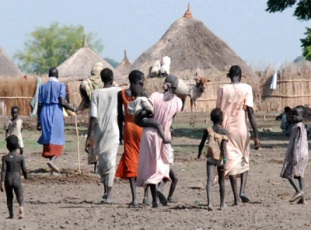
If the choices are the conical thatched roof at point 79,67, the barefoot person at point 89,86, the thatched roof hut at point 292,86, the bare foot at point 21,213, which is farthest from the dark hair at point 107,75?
the conical thatched roof at point 79,67

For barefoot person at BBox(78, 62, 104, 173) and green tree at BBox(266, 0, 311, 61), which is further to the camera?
green tree at BBox(266, 0, 311, 61)

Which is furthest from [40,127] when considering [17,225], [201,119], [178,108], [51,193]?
[201,119]

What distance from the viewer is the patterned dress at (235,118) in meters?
12.0

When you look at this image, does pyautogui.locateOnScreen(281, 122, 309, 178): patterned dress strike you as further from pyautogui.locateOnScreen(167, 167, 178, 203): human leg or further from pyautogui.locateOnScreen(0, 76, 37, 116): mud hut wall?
pyautogui.locateOnScreen(0, 76, 37, 116): mud hut wall

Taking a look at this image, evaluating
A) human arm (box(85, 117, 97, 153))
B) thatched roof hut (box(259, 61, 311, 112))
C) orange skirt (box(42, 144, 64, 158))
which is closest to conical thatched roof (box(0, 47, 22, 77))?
thatched roof hut (box(259, 61, 311, 112))

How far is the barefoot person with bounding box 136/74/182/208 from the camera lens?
11.6 m

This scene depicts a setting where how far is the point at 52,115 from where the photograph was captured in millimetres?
15406

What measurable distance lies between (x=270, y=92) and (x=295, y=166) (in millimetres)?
35016

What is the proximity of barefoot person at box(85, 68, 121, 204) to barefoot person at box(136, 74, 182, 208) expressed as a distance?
871 millimetres

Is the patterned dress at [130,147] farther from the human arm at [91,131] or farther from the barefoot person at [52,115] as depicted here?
the barefoot person at [52,115]

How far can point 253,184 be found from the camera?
48.9 ft

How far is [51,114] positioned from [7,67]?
41.4m

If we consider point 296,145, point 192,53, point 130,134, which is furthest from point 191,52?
point 130,134

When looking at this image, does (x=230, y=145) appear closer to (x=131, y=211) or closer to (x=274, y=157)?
(x=131, y=211)
